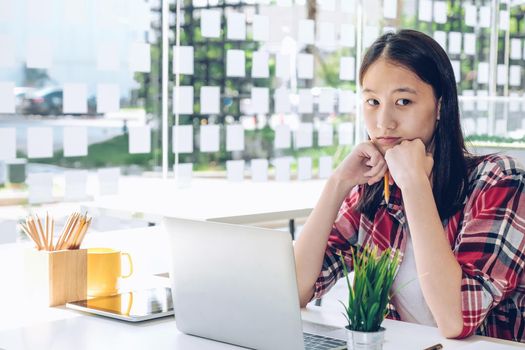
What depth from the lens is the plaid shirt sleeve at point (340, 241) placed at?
1.96 metres

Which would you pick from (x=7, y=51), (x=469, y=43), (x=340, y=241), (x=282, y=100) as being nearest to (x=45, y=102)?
(x=7, y=51)

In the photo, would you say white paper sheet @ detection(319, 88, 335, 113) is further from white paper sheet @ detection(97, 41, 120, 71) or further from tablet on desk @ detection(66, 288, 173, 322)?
tablet on desk @ detection(66, 288, 173, 322)

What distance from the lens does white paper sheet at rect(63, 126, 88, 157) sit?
3432 millimetres

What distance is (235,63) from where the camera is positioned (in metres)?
4.18

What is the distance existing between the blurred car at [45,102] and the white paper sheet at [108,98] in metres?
0.18

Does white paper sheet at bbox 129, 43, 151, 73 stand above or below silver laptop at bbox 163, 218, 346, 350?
above

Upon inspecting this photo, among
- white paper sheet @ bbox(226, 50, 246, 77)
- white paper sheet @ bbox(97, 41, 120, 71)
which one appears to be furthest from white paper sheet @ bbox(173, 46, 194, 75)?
white paper sheet @ bbox(97, 41, 120, 71)

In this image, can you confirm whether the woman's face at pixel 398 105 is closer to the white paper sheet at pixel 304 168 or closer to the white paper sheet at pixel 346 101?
the white paper sheet at pixel 304 168

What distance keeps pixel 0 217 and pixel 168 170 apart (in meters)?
0.85

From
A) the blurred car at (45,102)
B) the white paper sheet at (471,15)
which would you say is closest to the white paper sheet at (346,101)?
the white paper sheet at (471,15)

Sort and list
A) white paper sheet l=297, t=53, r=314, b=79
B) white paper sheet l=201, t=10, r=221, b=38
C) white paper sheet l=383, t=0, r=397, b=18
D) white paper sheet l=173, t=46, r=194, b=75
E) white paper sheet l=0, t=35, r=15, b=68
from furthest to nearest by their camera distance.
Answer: white paper sheet l=383, t=0, r=397, b=18 → white paper sheet l=297, t=53, r=314, b=79 → white paper sheet l=201, t=10, r=221, b=38 → white paper sheet l=173, t=46, r=194, b=75 → white paper sheet l=0, t=35, r=15, b=68

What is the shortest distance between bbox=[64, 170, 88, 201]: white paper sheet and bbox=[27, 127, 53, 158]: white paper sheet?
0.14 meters

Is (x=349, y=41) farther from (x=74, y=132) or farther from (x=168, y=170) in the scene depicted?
(x=74, y=132)

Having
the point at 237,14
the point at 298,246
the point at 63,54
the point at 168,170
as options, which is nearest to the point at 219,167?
the point at 168,170
